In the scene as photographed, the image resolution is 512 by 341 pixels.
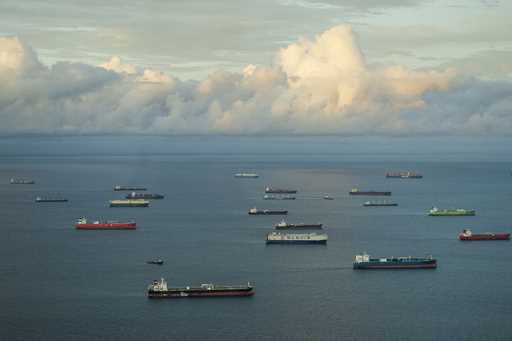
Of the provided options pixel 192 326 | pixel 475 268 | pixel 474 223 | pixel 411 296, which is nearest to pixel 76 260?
pixel 192 326

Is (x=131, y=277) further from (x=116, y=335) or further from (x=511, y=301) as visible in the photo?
(x=511, y=301)

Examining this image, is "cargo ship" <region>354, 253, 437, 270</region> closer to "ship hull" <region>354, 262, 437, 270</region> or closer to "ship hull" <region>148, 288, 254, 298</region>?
"ship hull" <region>354, 262, 437, 270</region>

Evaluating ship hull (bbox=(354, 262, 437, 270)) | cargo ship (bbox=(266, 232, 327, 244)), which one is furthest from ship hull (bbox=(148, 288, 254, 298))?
cargo ship (bbox=(266, 232, 327, 244))

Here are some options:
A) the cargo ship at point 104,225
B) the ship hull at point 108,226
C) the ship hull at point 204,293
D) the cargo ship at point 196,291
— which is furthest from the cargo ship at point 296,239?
the ship hull at point 204,293

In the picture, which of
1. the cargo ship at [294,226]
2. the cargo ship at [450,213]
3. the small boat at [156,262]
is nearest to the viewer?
the small boat at [156,262]

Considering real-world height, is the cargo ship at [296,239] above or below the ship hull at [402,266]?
above

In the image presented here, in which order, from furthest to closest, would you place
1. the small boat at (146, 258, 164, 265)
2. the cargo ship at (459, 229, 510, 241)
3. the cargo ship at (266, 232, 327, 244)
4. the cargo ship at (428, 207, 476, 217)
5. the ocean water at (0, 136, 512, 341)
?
the cargo ship at (428, 207, 476, 217)
the cargo ship at (459, 229, 510, 241)
the cargo ship at (266, 232, 327, 244)
the small boat at (146, 258, 164, 265)
the ocean water at (0, 136, 512, 341)

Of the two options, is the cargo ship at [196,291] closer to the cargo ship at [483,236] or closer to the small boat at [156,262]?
the small boat at [156,262]

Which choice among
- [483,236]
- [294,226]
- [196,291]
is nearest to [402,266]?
[483,236]
